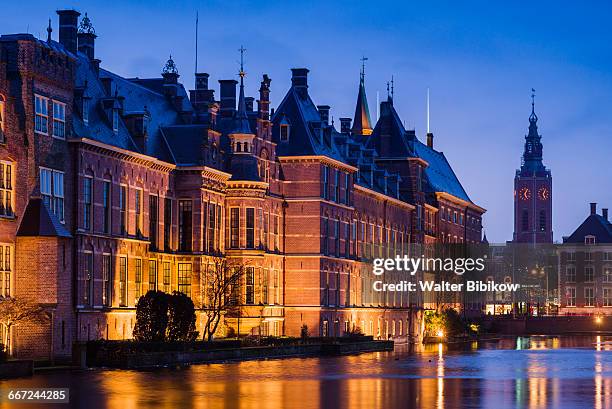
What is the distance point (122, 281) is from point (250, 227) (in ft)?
50.3

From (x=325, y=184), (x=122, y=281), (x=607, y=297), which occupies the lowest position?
(x=607, y=297)

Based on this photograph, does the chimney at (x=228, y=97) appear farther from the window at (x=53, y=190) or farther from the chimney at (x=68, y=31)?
the window at (x=53, y=190)

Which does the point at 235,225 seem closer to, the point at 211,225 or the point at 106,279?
the point at 211,225

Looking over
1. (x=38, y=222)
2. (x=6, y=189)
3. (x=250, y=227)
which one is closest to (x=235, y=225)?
(x=250, y=227)

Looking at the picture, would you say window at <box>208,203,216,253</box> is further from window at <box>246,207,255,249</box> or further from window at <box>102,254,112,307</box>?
window at <box>102,254,112,307</box>

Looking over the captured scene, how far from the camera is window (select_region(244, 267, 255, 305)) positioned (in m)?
84.6

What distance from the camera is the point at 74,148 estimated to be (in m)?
65.1

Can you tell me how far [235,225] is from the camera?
84.2 m

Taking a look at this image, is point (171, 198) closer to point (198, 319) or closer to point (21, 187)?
point (198, 319)

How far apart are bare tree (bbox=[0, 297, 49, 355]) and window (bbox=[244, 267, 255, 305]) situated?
25725mm

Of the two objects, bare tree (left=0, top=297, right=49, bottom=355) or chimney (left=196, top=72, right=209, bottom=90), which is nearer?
bare tree (left=0, top=297, right=49, bottom=355)

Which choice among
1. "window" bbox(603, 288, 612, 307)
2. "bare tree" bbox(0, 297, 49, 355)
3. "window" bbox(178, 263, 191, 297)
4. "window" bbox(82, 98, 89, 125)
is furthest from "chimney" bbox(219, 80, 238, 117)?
"window" bbox(603, 288, 612, 307)

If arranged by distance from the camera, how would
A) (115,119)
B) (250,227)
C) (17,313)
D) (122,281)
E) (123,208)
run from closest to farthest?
1. (17,313)
2. (122,281)
3. (123,208)
4. (115,119)
5. (250,227)

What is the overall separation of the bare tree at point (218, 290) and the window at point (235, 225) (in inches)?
114
